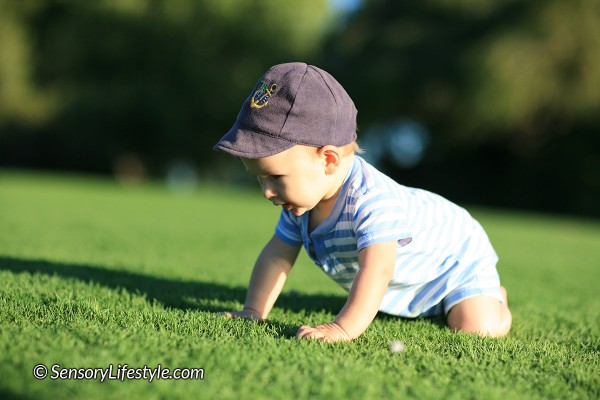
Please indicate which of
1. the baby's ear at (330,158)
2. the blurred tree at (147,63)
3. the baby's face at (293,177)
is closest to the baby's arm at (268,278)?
the baby's face at (293,177)

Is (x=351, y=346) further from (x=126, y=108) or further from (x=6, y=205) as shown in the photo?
(x=126, y=108)

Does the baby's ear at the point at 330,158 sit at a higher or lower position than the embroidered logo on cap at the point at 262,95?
lower

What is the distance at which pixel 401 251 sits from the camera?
2814 mm

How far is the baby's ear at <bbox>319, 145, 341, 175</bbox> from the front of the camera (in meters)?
2.53

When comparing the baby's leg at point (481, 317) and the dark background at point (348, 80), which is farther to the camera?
the dark background at point (348, 80)

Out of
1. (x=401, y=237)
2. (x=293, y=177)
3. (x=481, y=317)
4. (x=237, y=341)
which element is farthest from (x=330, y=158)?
(x=481, y=317)

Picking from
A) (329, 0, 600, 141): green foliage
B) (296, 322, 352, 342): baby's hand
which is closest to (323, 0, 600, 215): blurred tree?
(329, 0, 600, 141): green foliage

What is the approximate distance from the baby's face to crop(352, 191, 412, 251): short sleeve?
0.61 feet

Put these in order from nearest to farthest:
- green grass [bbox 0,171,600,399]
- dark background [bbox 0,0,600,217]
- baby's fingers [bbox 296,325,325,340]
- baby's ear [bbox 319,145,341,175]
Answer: green grass [bbox 0,171,600,399] < baby's fingers [bbox 296,325,325,340] < baby's ear [bbox 319,145,341,175] < dark background [bbox 0,0,600,217]

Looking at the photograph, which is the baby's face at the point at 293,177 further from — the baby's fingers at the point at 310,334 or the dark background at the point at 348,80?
the dark background at the point at 348,80

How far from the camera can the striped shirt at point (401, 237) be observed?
259 centimetres

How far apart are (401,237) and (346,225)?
0.87ft

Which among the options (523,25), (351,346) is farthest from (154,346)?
(523,25)

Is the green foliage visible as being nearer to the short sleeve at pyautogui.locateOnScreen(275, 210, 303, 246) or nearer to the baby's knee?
the baby's knee
